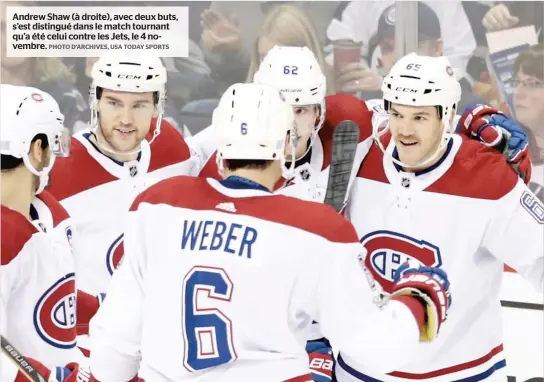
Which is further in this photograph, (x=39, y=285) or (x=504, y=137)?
(x=504, y=137)

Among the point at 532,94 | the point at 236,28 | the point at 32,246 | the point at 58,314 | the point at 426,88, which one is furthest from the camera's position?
the point at 236,28

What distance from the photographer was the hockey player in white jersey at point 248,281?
1909 mm

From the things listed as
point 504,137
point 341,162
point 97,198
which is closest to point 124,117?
point 97,198

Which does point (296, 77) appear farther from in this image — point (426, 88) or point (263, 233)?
point (263, 233)

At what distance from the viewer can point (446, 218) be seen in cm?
255

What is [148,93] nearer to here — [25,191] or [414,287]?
[25,191]

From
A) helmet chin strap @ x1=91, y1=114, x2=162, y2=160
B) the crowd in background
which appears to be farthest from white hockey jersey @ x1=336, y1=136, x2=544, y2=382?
A: the crowd in background

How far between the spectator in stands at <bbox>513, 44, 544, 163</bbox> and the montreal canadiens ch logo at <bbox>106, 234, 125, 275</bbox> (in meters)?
2.05

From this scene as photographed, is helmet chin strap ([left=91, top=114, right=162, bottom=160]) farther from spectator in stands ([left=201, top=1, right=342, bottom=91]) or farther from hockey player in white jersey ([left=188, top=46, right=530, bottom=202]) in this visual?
spectator in stands ([left=201, top=1, right=342, bottom=91])

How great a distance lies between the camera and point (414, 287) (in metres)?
2.01

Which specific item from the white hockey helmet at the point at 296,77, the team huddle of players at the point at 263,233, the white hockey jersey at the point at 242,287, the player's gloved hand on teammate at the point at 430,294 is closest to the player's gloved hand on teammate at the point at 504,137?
the team huddle of players at the point at 263,233

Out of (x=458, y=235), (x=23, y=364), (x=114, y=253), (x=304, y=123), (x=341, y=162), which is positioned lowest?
(x=23, y=364)

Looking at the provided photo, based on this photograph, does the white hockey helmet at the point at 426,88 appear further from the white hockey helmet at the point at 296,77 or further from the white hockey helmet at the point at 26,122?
the white hockey helmet at the point at 26,122

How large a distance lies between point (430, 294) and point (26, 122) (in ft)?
2.95
